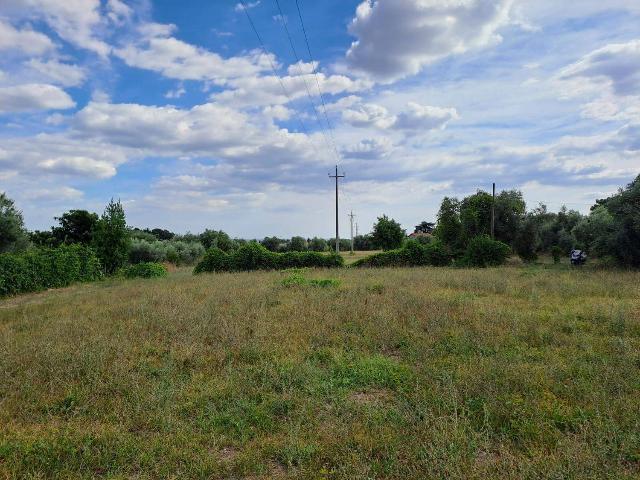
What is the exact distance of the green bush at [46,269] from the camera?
63.3 ft

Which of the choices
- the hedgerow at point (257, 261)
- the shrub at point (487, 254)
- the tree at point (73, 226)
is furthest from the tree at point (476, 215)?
the tree at point (73, 226)

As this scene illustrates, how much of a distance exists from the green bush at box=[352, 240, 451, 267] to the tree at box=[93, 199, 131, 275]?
18094 mm

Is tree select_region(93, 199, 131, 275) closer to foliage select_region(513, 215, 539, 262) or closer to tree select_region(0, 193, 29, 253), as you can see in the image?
tree select_region(0, 193, 29, 253)

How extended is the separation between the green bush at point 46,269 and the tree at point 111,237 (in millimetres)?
1740

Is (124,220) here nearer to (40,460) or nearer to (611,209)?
(40,460)

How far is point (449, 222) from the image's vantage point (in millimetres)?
37000

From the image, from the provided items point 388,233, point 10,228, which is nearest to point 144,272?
point 10,228

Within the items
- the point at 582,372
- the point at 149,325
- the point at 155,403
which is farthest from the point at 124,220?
the point at 582,372

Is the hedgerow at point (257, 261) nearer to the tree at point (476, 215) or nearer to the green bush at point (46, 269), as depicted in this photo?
the green bush at point (46, 269)

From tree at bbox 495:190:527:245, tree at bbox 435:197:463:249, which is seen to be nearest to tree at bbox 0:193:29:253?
tree at bbox 435:197:463:249

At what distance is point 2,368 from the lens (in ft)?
20.2

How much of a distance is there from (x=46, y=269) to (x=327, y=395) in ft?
75.6

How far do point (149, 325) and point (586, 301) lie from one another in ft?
39.0

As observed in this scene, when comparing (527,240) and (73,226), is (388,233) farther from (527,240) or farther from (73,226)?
(73,226)
